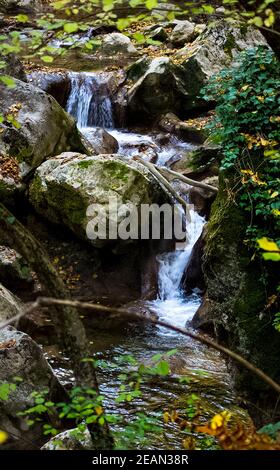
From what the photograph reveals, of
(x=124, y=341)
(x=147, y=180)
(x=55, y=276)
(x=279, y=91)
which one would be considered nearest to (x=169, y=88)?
(x=147, y=180)

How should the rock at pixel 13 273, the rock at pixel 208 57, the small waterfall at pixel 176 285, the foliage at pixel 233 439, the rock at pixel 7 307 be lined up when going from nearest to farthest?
the foliage at pixel 233 439
the rock at pixel 7 307
the small waterfall at pixel 176 285
the rock at pixel 13 273
the rock at pixel 208 57

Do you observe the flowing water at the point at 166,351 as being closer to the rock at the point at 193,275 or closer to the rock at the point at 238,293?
the rock at the point at 193,275

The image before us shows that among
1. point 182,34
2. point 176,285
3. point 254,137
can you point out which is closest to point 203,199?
point 176,285

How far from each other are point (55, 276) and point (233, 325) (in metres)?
2.27

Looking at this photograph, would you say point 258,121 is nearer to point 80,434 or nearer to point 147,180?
point 80,434

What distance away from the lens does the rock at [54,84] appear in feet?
44.6

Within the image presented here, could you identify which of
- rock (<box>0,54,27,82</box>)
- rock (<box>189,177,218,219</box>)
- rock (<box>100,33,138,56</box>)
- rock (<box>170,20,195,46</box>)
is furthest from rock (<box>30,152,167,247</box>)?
rock (<box>100,33,138,56</box>)

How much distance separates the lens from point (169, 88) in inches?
527

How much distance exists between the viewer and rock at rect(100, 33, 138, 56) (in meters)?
17.0

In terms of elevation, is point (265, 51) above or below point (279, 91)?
above

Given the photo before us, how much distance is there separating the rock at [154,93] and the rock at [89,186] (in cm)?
449

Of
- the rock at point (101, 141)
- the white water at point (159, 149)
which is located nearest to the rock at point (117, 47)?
the white water at point (159, 149)

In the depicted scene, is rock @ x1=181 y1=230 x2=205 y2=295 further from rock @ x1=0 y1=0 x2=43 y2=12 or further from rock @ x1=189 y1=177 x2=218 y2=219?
rock @ x1=0 y1=0 x2=43 y2=12

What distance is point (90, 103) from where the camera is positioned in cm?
1368
